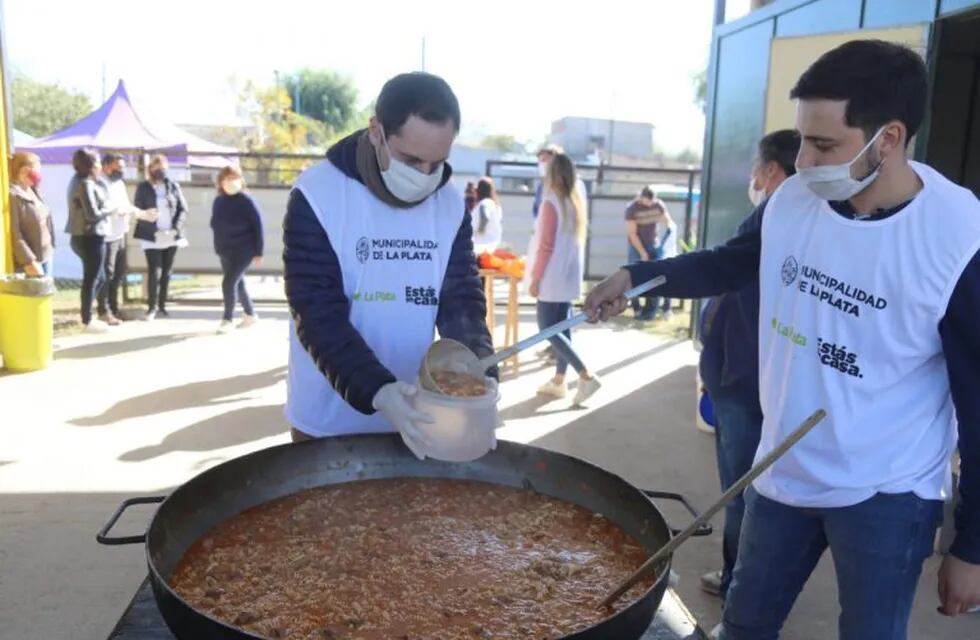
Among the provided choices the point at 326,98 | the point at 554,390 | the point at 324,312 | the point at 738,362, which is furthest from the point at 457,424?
the point at 326,98

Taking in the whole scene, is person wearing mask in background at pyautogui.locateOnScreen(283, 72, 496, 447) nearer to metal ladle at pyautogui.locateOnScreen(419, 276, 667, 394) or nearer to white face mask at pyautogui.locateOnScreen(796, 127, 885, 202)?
metal ladle at pyautogui.locateOnScreen(419, 276, 667, 394)

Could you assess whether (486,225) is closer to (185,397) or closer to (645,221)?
(645,221)

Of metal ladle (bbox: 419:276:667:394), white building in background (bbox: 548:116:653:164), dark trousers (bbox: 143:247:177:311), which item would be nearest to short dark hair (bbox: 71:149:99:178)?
dark trousers (bbox: 143:247:177:311)

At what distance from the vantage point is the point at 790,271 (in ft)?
6.25

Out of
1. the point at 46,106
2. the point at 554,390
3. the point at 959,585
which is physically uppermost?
the point at 46,106

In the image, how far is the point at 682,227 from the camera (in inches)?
524

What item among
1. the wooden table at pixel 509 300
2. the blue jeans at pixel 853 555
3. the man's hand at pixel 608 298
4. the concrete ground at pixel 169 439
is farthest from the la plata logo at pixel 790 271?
the wooden table at pixel 509 300

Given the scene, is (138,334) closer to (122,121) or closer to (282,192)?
(282,192)

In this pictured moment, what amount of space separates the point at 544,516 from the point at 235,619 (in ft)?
2.69

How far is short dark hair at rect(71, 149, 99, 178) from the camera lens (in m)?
7.93

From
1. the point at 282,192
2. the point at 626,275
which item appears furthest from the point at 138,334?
the point at 626,275

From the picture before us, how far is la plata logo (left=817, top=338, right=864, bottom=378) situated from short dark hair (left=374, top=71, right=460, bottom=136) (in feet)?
3.51

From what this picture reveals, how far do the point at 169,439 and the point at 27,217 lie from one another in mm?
3602

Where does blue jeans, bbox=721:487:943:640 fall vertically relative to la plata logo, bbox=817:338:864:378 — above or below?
below
